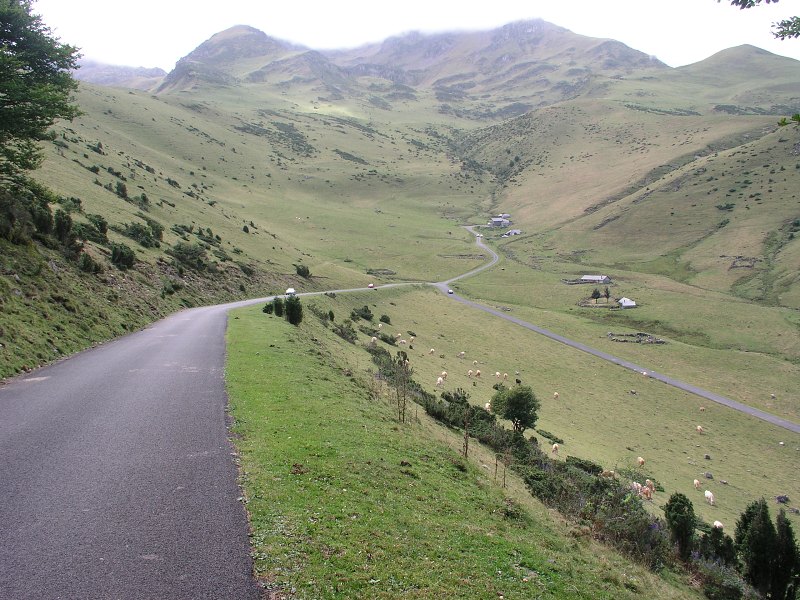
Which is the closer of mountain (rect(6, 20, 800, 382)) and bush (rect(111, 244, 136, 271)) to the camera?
bush (rect(111, 244, 136, 271))

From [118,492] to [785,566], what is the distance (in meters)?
19.3

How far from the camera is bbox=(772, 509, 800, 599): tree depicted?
14461 millimetres

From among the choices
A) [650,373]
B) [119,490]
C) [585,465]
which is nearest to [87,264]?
[119,490]

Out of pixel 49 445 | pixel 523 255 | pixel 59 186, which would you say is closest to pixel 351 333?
pixel 49 445

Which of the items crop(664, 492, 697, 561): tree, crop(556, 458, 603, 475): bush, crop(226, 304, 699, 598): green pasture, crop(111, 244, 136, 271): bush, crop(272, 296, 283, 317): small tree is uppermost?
crop(111, 244, 136, 271): bush

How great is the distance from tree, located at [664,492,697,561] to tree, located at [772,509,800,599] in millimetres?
2384

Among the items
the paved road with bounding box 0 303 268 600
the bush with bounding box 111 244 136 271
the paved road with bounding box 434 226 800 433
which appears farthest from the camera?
the paved road with bounding box 434 226 800 433

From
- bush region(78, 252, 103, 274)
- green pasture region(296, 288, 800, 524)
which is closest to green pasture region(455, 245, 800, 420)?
green pasture region(296, 288, 800, 524)

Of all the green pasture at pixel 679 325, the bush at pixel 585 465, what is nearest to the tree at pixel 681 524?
the bush at pixel 585 465

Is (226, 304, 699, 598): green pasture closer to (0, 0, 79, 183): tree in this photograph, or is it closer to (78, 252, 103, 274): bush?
(78, 252, 103, 274): bush

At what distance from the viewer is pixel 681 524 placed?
1642cm

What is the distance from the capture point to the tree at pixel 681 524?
1609 centimetres

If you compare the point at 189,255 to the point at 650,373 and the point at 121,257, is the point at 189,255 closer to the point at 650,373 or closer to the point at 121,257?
the point at 121,257

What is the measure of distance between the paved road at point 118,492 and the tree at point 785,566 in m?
16.9
